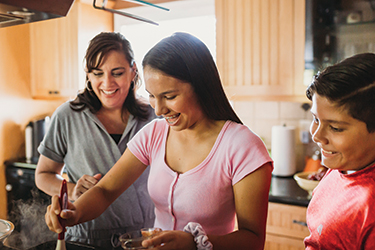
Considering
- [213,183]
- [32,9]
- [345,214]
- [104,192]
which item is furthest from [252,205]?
[32,9]

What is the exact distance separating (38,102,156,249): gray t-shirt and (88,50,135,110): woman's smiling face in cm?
11

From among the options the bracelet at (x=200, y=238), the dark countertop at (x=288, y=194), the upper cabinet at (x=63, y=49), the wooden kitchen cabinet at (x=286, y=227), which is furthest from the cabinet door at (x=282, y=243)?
the upper cabinet at (x=63, y=49)

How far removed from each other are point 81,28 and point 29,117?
101 cm

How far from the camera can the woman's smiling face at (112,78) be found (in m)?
1.50

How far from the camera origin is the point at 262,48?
8.05 feet

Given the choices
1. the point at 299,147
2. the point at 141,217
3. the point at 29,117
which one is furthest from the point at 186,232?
the point at 29,117

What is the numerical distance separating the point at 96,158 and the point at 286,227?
126 cm

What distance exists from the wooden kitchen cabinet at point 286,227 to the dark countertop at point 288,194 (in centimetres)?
3

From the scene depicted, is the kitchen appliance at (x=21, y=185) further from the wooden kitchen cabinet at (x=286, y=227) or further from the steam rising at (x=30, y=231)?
the wooden kitchen cabinet at (x=286, y=227)

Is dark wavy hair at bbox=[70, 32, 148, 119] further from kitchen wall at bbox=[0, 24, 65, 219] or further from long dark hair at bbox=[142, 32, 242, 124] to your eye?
kitchen wall at bbox=[0, 24, 65, 219]

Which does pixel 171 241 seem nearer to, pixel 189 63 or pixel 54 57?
pixel 189 63

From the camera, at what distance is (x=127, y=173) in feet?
4.24

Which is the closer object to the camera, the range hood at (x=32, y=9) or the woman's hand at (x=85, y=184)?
the range hood at (x=32, y=9)

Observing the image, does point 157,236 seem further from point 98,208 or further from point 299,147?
point 299,147
